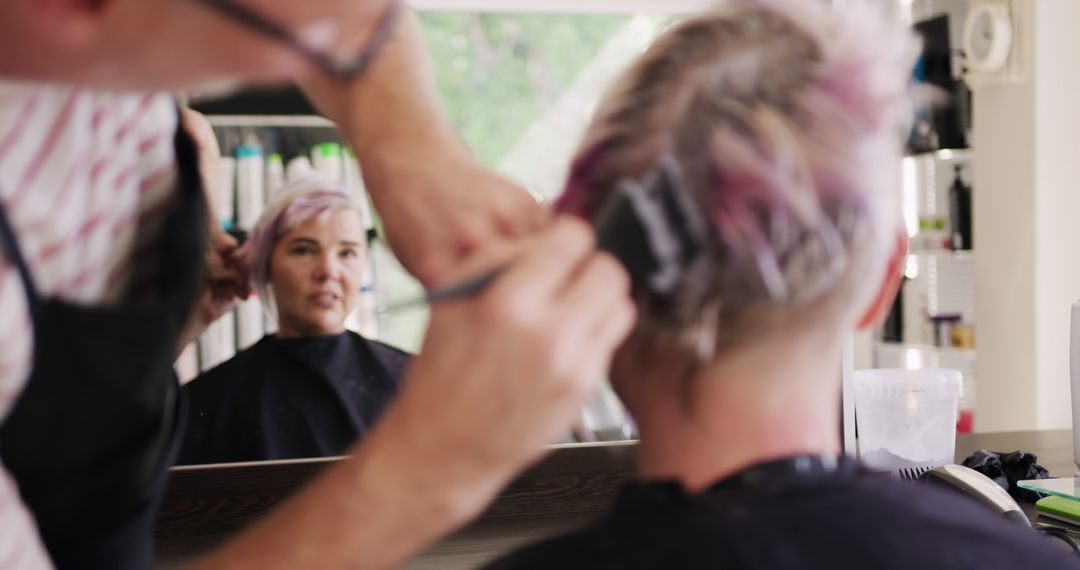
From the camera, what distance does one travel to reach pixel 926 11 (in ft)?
19.0

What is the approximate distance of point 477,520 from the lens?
6.98 ft

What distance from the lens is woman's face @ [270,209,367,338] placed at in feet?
7.27

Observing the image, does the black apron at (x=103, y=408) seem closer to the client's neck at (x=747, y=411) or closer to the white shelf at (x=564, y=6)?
the client's neck at (x=747, y=411)

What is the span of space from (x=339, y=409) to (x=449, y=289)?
1.60 metres

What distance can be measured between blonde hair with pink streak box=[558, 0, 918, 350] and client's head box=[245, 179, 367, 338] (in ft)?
4.49

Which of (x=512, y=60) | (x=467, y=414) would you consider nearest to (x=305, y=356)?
(x=512, y=60)

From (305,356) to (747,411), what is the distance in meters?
1.49

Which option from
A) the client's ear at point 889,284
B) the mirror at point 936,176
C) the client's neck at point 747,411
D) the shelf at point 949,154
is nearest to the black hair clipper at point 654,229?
the client's neck at point 747,411

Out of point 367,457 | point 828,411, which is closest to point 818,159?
point 828,411

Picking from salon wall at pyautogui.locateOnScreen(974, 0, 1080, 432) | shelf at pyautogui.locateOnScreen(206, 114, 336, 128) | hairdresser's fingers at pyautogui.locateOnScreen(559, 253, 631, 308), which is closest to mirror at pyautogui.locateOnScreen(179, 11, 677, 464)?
shelf at pyautogui.locateOnScreen(206, 114, 336, 128)

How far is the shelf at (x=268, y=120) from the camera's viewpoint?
6.91ft

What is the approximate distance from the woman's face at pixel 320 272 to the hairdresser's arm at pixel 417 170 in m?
1.18

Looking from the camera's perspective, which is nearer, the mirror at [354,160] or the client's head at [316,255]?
the mirror at [354,160]

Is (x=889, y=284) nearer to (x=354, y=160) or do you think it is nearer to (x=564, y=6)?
(x=354, y=160)
